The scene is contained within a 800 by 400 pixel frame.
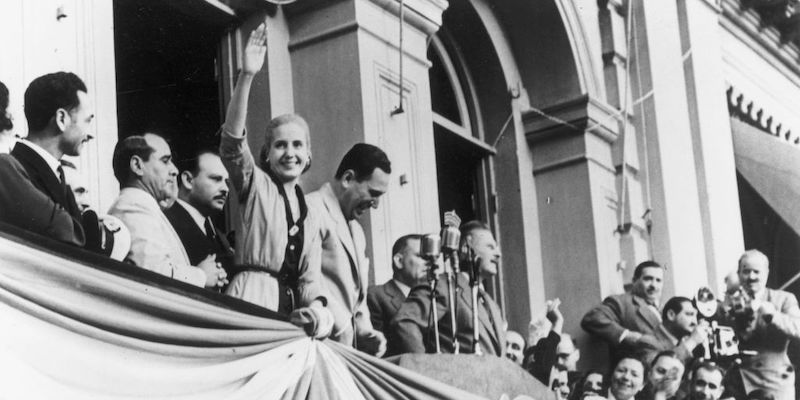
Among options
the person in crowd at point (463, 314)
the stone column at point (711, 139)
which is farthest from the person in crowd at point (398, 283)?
the stone column at point (711, 139)

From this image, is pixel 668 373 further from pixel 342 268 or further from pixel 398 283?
pixel 342 268

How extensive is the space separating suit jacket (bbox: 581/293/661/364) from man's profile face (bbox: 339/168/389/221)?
3.45m

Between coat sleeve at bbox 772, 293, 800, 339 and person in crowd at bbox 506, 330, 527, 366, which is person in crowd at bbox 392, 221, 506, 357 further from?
coat sleeve at bbox 772, 293, 800, 339

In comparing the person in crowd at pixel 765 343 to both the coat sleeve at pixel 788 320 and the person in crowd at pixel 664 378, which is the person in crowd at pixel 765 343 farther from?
the person in crowd at pixel 664 378

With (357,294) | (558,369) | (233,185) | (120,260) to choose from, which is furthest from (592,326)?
(120,260)

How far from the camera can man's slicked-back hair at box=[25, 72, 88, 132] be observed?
251 inches

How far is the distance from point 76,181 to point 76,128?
3.26 ft

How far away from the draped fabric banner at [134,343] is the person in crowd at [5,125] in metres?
0.73

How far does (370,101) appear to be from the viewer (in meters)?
9.52

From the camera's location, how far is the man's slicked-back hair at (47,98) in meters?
6.38

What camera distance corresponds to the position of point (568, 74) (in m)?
12.8

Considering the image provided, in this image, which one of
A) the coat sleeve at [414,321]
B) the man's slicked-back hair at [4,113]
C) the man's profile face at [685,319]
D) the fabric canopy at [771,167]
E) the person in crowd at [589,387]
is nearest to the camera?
the man's slicked-back hair at [4,113]

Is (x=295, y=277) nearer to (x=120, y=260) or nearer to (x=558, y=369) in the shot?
(x=120, y=260)

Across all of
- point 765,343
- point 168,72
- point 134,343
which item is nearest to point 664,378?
point 765,343
